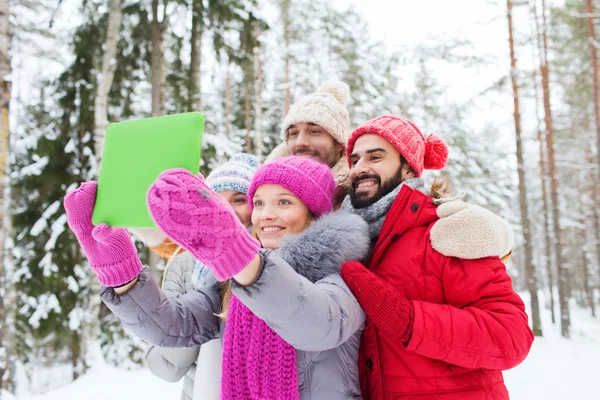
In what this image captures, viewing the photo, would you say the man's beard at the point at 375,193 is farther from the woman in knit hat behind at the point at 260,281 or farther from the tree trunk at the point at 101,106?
the tree trunk at the point at 101,106

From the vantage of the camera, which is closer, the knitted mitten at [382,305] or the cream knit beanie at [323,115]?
the knitted mitten at [382,305]

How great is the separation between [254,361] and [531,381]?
8.56m

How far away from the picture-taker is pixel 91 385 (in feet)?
19.8

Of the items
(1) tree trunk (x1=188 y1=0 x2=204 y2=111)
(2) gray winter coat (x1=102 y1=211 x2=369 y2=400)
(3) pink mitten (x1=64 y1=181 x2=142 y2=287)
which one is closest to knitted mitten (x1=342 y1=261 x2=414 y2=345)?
(2) gray winter coat (x1=102 y1=211 x2=369 y2=400)

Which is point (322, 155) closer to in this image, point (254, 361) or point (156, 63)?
point (254, 361)

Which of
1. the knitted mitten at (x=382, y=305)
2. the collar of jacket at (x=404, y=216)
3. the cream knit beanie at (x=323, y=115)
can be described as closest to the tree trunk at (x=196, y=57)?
the cream knit beanie at (x=323, y=115)

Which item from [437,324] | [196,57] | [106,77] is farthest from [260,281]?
[196,57]

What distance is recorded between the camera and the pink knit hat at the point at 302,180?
6.14 feet

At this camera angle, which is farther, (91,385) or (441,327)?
(91,385)

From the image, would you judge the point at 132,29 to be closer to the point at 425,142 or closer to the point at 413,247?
the point at 425,142

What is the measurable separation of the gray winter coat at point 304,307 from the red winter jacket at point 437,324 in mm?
169

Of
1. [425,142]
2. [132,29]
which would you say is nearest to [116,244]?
[425,142]

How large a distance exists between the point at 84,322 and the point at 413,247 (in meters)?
7.68

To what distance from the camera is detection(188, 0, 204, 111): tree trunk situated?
813cm
